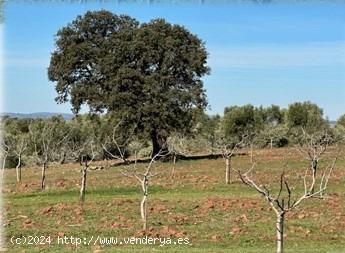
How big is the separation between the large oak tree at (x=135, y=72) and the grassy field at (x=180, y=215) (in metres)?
5.80

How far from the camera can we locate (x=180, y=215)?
11008 millimetres

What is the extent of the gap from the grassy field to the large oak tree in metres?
5.80

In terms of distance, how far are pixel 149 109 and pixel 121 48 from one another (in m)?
3.04

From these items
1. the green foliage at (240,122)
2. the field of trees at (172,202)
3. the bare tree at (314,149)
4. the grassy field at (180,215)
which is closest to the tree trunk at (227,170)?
the field of trees at (172,202)

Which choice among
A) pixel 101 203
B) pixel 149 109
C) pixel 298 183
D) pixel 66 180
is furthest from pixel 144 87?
pixel 101 203

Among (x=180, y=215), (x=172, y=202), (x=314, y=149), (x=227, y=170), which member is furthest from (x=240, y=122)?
(x=180, y=215)

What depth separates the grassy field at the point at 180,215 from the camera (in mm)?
8211

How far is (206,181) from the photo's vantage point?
1759 centimetres

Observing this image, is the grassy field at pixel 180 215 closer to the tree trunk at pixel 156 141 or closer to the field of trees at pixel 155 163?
the field of trees at pixel 155 163

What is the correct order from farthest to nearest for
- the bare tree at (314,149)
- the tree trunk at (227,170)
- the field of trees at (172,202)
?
the tree trunk at (227,170) < the bare tree at (314,149) < the field of trees at (172,202)

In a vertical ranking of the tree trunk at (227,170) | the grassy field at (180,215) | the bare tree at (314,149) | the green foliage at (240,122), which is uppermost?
the green foliage at (240,122)

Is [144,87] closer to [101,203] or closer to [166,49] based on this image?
[166,49]

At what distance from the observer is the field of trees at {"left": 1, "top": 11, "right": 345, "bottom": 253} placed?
29.0 ft

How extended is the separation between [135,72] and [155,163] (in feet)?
14.1
